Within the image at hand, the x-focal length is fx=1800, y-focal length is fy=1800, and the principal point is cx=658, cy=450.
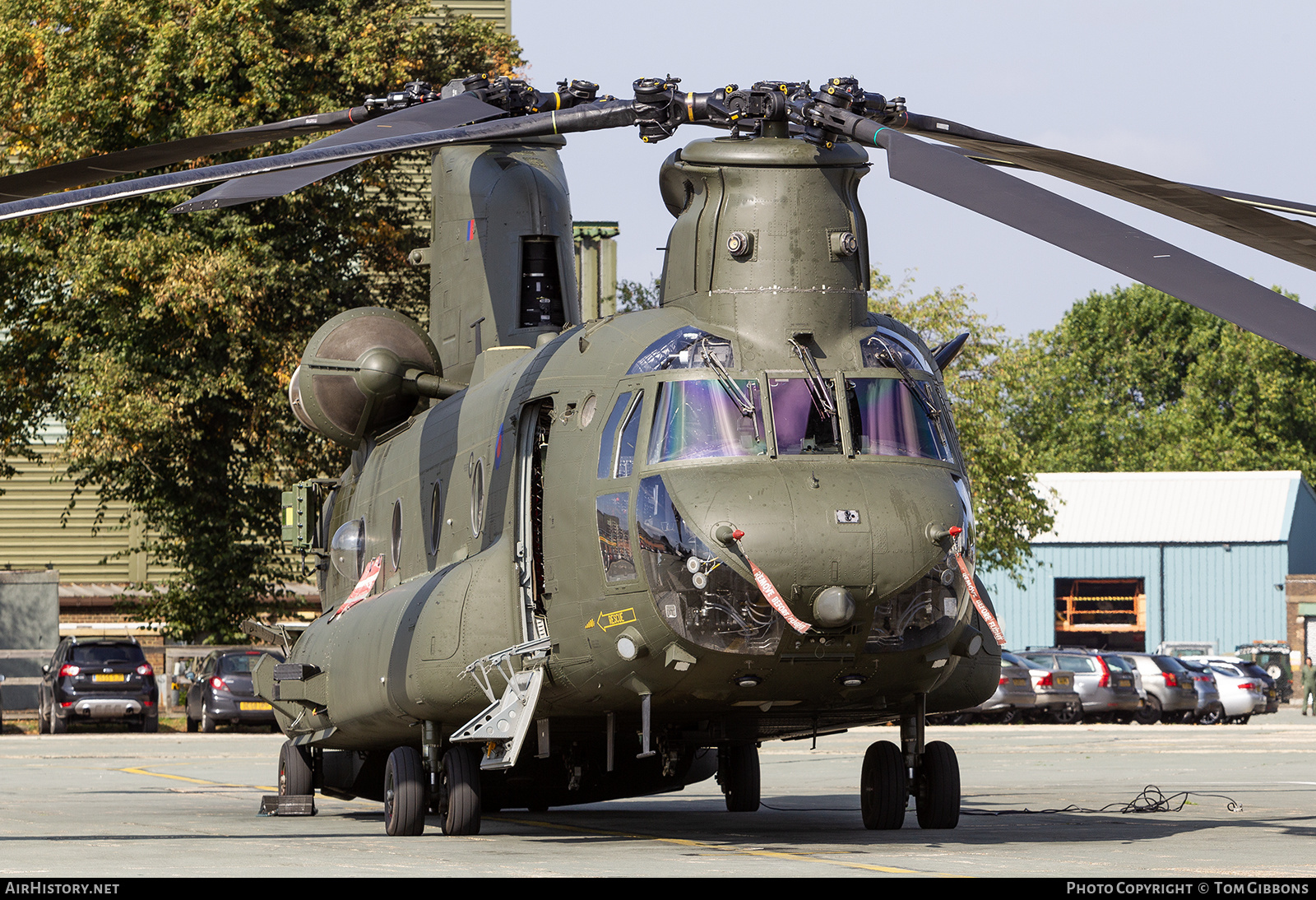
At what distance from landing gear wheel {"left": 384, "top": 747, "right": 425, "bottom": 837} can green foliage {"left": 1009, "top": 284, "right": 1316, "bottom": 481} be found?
58.8 m

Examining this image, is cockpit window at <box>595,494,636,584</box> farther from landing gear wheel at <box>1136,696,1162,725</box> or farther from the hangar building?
the hangar building

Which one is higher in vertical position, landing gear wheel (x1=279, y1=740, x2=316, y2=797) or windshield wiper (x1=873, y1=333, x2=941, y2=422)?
windshield wiper (x1=873, y1=333, x2=941, y2=422)

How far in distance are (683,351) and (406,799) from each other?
406cm

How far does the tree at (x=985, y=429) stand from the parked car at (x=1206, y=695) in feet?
24.0

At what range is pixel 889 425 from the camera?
11.8 meters

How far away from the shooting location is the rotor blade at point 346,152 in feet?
34.4

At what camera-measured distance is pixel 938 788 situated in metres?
13.1

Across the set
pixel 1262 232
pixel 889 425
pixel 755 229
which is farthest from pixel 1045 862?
pixel 755 229

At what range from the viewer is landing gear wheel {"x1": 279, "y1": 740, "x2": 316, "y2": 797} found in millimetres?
17172

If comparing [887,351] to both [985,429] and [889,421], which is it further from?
[985,429]

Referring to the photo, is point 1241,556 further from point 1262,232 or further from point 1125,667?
point 1262,232

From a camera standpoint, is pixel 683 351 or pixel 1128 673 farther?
pixel 1128 673

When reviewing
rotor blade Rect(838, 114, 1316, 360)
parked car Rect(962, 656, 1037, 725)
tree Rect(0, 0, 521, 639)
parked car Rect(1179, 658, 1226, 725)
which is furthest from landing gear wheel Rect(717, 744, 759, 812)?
parked car Rect(1179, 658, 1226, 725)

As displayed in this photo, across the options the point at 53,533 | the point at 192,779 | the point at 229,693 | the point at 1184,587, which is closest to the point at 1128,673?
the point at 229,693
